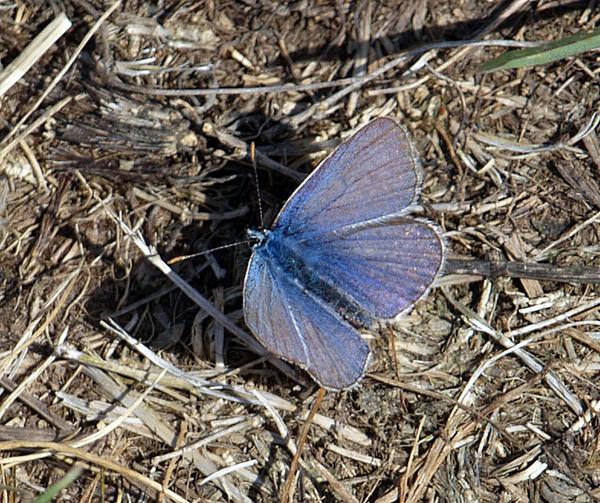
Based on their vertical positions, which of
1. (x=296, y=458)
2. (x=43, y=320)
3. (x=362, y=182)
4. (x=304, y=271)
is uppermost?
(x=43, y=320)

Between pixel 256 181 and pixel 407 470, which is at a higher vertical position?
pixel 256 181

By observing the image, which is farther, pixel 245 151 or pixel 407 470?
pixel 245 151

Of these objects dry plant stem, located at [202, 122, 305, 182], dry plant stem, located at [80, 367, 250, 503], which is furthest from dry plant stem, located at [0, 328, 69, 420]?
dry plant stem, located at [202, 122, 305, 182]

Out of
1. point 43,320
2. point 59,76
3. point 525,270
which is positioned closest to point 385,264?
point 525,270

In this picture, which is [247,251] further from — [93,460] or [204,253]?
[93,460]

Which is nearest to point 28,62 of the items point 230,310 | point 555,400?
point 230,310

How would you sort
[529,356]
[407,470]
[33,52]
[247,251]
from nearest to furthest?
[407,470], [529,356], [33,52], [247,251]

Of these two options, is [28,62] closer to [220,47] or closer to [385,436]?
[220,47]
